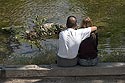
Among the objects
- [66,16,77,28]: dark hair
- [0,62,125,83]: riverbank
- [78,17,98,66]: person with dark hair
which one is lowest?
[0,62,125,83]: riverbank

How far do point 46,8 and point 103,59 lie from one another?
6.96 m

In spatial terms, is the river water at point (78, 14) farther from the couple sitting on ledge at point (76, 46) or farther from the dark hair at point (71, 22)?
the dark hair at point (71, 22)

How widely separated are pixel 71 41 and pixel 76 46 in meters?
0.13

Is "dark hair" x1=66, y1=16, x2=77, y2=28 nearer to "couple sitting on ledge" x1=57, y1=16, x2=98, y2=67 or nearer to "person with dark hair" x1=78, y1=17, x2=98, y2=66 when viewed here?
"couple sitting on ledge" x1=57, y1=16, x2=98, y2=67

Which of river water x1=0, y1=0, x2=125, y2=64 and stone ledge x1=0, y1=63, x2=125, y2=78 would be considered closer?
stone ledge x1=0, y1=63, x2=125, y2=78

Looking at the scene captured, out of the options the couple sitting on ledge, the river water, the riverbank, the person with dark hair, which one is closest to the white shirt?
the couple sitting on ledge

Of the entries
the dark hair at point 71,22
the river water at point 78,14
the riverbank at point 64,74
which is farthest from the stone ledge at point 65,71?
the river water at point 78,14

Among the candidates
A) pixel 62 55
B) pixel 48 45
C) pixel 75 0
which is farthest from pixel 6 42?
pixel 75 0

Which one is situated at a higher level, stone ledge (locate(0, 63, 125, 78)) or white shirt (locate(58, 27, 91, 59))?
white shirt (locate(58, 27, 91, 59))

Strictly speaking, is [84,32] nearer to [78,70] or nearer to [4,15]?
[78,70]

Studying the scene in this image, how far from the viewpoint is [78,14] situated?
12773 mm

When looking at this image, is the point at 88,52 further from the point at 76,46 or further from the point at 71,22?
the point at 71,22

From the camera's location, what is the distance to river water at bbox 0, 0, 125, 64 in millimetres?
10070

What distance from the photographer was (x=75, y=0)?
1509 centimetres
